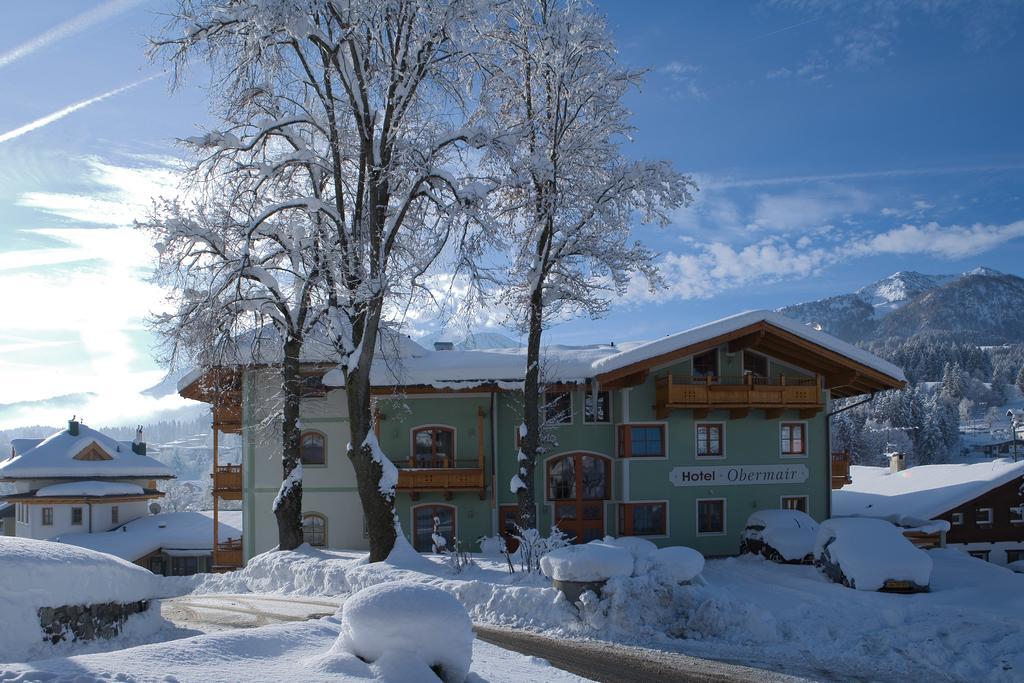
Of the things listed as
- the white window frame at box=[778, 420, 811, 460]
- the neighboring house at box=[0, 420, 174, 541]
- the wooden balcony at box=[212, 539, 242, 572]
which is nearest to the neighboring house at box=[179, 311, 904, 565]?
the white window frame at box=[778, 420, 811, 460]

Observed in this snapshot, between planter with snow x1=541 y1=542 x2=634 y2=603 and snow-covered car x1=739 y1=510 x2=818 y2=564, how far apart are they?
8.74 metres

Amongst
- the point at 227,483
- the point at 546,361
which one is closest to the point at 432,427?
the point at 546,361

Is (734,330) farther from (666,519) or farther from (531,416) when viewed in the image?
(531,416)

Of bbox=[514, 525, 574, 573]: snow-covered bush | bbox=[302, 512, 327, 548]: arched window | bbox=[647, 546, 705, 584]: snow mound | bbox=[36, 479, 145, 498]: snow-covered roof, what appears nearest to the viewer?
bbox=[647, 546, 705, 584]: snow mound

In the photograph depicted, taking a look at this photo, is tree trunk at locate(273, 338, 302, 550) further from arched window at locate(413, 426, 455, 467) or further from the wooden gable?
the wooden gable

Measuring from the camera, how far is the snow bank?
10266 mm

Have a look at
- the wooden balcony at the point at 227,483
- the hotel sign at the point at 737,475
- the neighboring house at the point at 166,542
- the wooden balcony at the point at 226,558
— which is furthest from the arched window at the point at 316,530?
the neighboring house at the point at 166,542

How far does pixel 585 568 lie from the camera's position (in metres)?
17.1

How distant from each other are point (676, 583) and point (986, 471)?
96.4 ft

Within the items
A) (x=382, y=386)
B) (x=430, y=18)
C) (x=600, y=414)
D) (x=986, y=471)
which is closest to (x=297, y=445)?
(x=382, y=386)

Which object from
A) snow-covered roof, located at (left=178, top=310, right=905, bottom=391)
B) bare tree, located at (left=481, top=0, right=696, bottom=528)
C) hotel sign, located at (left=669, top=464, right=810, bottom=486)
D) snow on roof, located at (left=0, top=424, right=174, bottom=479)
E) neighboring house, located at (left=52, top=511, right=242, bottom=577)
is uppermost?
bare tree, located at (left=481, top=0, right=696, bottom=528)

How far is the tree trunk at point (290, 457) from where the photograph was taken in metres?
23.2

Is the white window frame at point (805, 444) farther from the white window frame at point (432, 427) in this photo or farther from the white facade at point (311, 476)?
the white facade at point (311, 476)

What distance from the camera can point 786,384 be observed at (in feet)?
93.8
